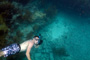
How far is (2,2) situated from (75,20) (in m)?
7.36

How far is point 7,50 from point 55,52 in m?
4.36

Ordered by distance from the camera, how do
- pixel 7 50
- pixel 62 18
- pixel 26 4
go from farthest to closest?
1. pixel 62 18
2. pixel 26 4
3. pixel 7 50

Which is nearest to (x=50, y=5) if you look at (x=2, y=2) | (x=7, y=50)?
(x=2, y=2)

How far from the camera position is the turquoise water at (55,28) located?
760 centimetres

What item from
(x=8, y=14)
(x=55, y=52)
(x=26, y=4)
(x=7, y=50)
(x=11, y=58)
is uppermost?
(x=26, y=4)

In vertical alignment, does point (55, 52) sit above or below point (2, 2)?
below

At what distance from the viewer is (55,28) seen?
9859 millimetres

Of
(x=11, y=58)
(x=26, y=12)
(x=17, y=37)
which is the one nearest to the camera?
(x=11, y=58)

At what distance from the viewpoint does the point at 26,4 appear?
10.3 metres

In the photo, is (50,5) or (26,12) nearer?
(26,12)

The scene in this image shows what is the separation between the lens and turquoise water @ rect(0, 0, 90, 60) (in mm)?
7598

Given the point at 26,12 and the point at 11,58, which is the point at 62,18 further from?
the point at 11,58

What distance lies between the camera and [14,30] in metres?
7.58

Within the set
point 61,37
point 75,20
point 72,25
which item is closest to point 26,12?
point 61,37
